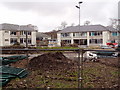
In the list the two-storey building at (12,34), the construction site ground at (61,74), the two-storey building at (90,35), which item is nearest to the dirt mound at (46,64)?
the construction site ground at (61,74)

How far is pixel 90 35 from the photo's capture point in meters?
35.0

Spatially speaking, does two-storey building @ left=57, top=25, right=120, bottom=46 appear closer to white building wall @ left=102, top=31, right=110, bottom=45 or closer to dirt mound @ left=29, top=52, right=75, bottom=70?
white building wall @ left=102, top=31, right=110, bottom=45


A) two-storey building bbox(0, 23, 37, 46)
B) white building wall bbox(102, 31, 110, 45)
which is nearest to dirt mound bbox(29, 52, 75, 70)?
two-storey building bbox(0, 23, 37, 46)

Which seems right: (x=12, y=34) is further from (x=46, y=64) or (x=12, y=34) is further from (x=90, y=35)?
(x=46, y=64)

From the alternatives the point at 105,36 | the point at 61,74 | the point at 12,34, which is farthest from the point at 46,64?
the point at 12,34

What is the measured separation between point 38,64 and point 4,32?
32388 millimetres

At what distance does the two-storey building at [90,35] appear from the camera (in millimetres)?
33594

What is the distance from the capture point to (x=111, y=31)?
36656 millimetres

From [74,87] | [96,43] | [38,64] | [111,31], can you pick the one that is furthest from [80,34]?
[74,87]

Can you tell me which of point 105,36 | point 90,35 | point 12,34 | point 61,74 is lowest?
point 61,74

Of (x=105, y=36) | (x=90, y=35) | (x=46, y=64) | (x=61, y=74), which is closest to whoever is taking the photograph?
(x=61, y=74)

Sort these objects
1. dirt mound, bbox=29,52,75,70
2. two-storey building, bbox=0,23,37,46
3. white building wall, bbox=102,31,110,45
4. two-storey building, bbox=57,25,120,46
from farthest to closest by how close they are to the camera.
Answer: two-storey building, bbox=0,23,37,46
two-storey building, bbox=57,25,120,46
white building wall, bbox=102,31,110,45
dirt mound, bbox=29,52,75,70

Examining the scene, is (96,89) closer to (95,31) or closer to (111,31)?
(95,31)

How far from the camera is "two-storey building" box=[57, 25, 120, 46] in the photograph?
3359 centimetres
